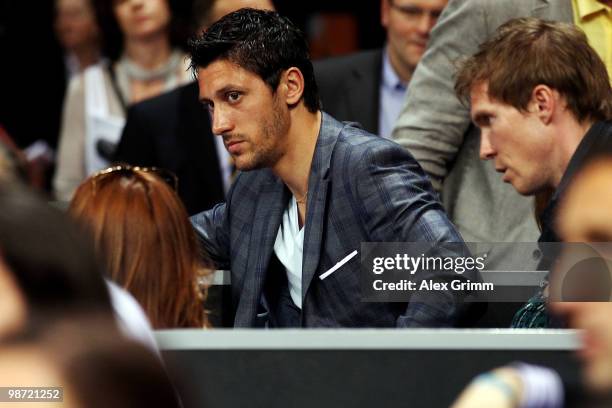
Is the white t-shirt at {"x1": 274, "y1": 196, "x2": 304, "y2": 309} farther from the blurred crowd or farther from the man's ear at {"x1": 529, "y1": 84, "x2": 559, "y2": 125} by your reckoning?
the man's ear at {"x1": 529, "y1": 84, "x2": 559, "y2": 125}

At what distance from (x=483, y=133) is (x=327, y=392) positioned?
1.27 meters

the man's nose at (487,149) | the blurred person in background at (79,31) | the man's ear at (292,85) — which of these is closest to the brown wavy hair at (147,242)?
the man's ear at (292,85)

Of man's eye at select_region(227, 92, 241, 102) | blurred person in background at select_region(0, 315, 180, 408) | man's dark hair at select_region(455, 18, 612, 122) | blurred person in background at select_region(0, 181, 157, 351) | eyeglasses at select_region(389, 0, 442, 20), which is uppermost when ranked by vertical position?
blurred person in background at select_region(0, 181, 157, 351)

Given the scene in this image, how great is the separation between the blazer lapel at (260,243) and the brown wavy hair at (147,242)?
28 cm

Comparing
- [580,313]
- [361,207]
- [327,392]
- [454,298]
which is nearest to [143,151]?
[361,207]

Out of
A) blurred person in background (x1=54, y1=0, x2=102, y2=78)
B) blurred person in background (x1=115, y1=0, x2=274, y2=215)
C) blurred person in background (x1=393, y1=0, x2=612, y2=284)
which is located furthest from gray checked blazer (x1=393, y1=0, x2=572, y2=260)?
blurred person in background (x1=54, y1=0, x2=102, y2=78)

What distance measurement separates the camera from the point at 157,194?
2.69m

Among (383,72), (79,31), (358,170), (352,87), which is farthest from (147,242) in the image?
(79,31)

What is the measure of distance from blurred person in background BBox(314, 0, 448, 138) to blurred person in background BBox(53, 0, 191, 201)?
93 centimetres

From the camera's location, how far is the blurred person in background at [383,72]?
14.1ft

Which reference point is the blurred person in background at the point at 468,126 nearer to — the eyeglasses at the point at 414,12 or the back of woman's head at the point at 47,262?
the eyeglasses at the point at 414,12

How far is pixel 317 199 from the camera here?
307 cm

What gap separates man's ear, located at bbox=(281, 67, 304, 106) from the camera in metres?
3.28

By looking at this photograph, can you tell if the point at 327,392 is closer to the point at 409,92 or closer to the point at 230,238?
the point at 230,238
